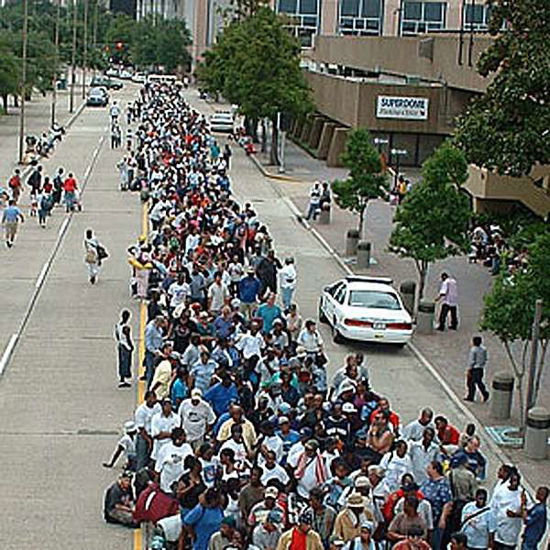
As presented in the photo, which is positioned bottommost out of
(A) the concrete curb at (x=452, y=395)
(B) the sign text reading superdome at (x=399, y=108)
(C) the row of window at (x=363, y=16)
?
(A) the concrete curb at (x=452, y=395)

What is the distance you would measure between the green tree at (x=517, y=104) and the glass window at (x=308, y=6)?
69.2m

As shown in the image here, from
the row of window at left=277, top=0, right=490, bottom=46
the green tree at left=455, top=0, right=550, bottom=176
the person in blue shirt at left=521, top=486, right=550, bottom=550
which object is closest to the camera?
the person in blue shirt at left=521, top=486, right=550, bottom=550

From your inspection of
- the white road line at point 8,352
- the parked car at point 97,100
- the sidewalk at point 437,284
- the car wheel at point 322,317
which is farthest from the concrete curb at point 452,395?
the parked car at point 97,100

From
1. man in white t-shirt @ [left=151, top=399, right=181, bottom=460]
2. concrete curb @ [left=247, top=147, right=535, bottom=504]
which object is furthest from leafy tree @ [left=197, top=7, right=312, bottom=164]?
man in white t-shirt @ [left=151, top=399, right=181, bottom=460]

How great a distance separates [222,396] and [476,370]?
6383mm

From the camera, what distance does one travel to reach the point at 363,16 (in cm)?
9625

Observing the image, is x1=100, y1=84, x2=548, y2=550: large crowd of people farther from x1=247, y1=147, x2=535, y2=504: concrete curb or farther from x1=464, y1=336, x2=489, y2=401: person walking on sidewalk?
x1=464, y1=336, x2=489, y2=401: person walking on sidewalk

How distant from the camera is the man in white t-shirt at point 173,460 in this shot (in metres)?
14.1

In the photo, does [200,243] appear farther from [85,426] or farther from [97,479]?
[97,479]

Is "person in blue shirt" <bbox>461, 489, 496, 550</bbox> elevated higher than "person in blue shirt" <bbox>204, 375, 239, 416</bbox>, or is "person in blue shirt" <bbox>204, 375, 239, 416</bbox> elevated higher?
"person in blue shirt" <bbox>204, 375, 239, 416</bbox>

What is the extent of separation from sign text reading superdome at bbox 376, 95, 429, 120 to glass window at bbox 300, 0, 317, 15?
4115 centimetres

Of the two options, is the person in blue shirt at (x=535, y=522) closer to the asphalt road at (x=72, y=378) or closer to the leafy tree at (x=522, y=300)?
the asphalt road at (x=72, y=378)

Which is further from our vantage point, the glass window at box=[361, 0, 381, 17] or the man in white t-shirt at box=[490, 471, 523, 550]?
the glass window at box=[361, 0, 381, 17]

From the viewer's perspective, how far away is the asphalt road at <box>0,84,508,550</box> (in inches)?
623
